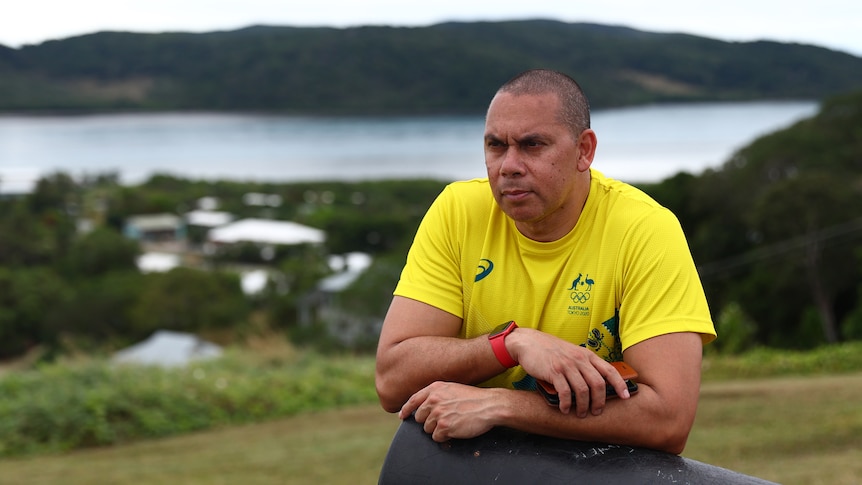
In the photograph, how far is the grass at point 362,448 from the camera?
5.67m

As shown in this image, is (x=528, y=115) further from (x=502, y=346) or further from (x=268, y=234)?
(x=268, y=234)

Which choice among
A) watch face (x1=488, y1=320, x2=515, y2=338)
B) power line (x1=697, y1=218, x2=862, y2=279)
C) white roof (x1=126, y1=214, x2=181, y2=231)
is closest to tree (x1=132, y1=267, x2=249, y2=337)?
power line (x1=697, y1=218, x2=862, y2=279)

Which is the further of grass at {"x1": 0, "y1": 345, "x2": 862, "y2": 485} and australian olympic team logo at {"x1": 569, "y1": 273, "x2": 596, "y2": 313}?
grass at {"x1": 0, "y1": 345, "x2": 862, "y2": 485}

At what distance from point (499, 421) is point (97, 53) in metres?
75.6

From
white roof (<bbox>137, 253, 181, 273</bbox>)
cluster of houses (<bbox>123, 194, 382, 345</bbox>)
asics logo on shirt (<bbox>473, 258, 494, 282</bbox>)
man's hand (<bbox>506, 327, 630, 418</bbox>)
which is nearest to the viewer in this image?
man's hand (<bbox>506, 327, 630, 418</bbox>)

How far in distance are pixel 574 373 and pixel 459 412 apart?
23 cm

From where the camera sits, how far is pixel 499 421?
1.87m

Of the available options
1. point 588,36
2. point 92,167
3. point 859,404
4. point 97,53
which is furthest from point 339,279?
point 92,167

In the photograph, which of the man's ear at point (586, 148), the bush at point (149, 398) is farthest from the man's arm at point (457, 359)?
the bush at point (149, 398)

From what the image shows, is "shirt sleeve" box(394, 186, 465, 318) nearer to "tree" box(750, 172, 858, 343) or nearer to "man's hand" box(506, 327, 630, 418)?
"man's hand" box(506, 327, 630, 418)

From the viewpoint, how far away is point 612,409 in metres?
1.87

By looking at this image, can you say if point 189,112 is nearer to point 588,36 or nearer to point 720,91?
point 588,36

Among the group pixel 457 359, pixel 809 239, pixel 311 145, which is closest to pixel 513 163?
pixel 457 359

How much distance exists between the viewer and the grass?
5672 millimetres
